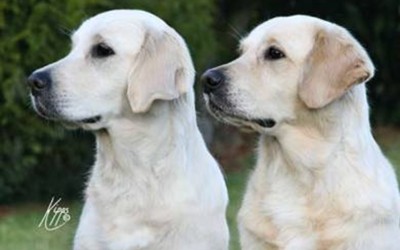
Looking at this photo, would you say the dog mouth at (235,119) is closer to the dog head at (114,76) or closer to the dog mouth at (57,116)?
the dog head at (114,76)

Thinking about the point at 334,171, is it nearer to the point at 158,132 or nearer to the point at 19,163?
the point at 158,132

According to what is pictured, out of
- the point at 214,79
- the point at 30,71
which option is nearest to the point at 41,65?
the point at 30,71

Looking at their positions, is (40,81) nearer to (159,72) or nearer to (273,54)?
(159,72)

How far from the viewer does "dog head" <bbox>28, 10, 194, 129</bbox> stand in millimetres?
6273

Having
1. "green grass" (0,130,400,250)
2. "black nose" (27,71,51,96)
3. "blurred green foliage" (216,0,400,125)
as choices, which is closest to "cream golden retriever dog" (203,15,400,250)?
"black nose" (27,71,51,96)

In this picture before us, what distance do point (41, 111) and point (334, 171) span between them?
1.44 meters

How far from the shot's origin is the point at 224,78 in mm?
6176

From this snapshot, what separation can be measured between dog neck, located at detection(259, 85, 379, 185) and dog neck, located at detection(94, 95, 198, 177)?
478mm

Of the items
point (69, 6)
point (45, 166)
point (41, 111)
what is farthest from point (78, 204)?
point (41, 111)

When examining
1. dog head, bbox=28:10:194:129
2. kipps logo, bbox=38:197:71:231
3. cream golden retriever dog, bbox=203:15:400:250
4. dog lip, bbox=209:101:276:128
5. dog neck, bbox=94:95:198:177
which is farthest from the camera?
kipps logo, bbox=38:197:71:231

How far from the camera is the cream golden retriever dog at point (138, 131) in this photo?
6.30 m

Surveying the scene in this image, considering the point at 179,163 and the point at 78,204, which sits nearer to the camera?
the point at 179,163

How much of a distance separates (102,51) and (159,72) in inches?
13.0

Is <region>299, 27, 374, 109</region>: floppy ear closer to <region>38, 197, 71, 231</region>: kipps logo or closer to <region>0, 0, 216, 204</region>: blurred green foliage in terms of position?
<region>38, 197, 71, 231</region>: kipps logo
